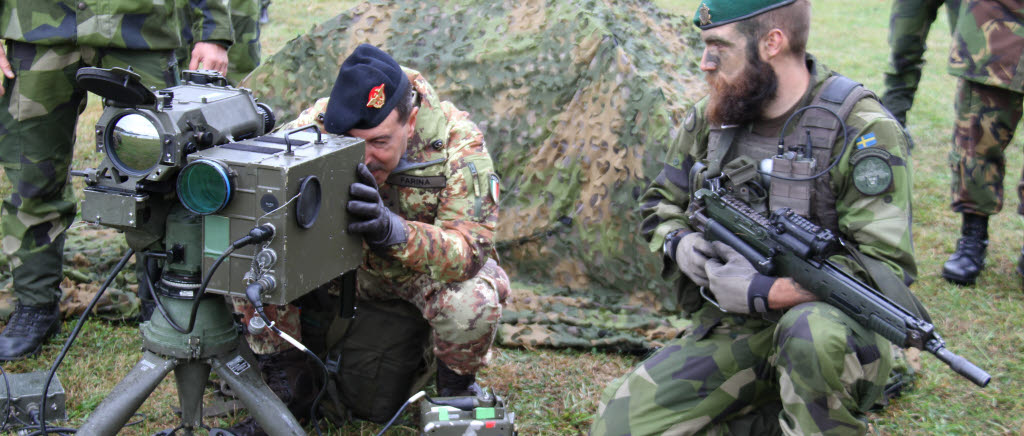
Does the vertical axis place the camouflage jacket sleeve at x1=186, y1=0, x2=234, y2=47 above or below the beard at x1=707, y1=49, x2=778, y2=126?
below

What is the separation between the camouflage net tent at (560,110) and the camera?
14.9 ft

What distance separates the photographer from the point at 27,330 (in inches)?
159

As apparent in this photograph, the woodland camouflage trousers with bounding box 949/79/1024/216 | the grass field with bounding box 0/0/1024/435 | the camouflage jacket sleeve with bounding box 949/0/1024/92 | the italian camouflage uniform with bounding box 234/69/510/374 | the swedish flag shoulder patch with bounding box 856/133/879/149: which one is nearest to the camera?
the swedish flag shoulder patch with bounding box 856/133/879/149

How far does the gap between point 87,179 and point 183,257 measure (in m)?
0.34

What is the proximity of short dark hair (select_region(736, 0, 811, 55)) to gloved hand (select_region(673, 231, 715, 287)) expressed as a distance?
2.22 feet

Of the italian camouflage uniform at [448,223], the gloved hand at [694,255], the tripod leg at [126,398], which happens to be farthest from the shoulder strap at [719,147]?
the tripod leg at [126,398]

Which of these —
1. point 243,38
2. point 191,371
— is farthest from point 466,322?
point 243,38

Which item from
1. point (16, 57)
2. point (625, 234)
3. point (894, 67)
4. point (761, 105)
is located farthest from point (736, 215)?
point (894, 67)

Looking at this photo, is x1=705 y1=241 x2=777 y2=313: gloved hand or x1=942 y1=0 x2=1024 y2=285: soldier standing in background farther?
x1=942 y1=0 x2=1024 y2=285: soldier standing in background

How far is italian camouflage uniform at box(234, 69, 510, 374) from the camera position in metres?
3.29

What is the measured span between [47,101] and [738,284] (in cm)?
304

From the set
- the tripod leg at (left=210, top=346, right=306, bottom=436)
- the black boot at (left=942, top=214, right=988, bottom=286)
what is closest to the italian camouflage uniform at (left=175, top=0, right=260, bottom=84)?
the tripod leg at (left=210, top=346, right=306, bottom=436)

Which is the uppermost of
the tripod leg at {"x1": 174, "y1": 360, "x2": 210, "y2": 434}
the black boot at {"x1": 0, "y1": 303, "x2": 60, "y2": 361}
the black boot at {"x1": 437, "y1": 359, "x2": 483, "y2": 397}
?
the tripod leg at {"x1": 174, "y1": 360, "x2": 210, "y2": 434}

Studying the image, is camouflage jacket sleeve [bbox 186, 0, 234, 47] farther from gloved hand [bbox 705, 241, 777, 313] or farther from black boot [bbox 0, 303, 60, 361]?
gloved hand [bbox 705, 241, 777, 313]
